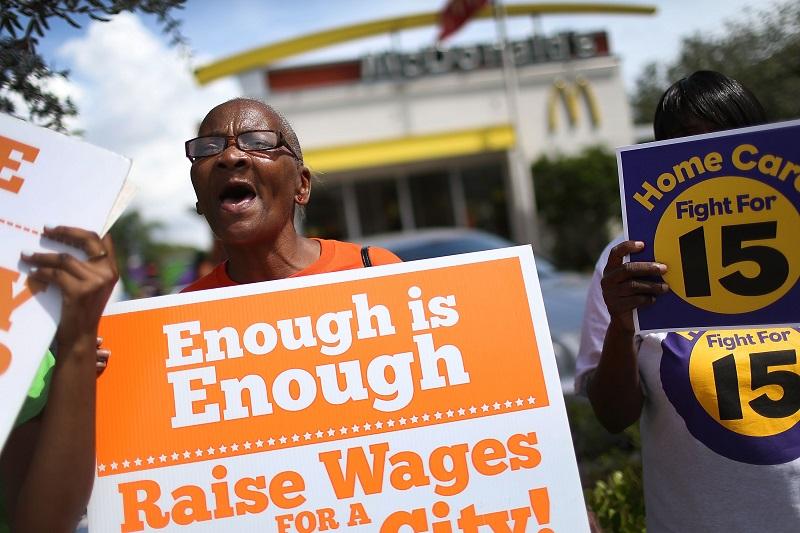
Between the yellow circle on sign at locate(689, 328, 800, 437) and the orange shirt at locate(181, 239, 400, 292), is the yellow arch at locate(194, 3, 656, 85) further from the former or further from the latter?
the yellow circle on sign at locate(689, 328, 800, 437)

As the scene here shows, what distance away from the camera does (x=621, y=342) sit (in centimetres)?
176

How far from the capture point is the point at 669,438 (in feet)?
6.03

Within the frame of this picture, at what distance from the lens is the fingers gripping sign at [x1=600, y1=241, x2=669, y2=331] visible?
1686 mm

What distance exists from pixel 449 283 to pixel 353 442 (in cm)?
43

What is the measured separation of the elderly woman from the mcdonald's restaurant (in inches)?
623

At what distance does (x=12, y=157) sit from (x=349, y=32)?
58.5 ft

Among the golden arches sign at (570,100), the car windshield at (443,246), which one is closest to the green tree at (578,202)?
the golden arches sign at (570,100)

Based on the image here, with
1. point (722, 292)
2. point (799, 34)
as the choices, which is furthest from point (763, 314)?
point (799, 34)

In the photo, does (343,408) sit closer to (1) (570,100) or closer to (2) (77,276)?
(2) (77,276)

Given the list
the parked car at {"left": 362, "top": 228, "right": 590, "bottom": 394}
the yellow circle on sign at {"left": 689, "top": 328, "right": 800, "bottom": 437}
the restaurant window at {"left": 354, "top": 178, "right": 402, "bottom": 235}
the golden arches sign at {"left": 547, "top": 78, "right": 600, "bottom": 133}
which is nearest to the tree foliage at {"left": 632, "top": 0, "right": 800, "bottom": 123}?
the parked car at {"left": 362, "top": 228, "right": 590, "bottom": 394}

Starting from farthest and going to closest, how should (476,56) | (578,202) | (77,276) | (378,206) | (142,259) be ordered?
(142,259), (378,206), (476,56), (578,202), (77,276)

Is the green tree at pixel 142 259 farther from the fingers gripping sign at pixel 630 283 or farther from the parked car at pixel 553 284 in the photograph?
the parked car at pixel 553 284

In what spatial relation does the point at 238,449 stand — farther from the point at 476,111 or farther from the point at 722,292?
the point at 476,111

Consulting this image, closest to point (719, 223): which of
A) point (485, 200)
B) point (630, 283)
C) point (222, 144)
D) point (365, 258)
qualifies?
point (630, 283)
